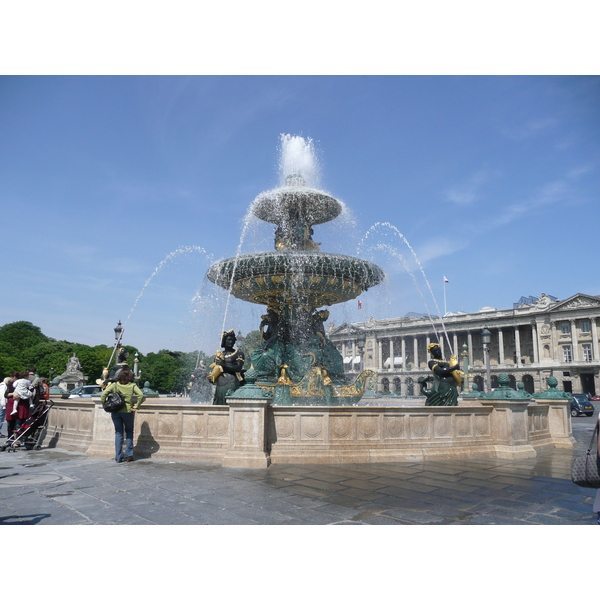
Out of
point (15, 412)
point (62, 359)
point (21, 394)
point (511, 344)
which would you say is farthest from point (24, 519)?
point (511, 344)

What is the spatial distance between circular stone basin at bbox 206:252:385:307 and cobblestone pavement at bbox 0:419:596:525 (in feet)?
17.9

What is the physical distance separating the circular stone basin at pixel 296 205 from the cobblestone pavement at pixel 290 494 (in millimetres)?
8336

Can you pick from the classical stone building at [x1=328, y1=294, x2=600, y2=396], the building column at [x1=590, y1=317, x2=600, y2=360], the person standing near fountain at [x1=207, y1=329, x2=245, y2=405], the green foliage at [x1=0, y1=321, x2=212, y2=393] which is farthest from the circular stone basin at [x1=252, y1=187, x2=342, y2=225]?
the building column at [x1=590, y1=317, x2=600, y2=360]

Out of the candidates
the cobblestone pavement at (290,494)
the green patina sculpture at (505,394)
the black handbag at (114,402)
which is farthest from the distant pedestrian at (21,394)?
the green patina sculpture at (505,394)

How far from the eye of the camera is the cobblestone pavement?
4.91 metres

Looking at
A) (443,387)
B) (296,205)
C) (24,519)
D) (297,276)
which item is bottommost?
(24,519)

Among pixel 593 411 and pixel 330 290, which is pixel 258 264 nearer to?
pixel 330 290

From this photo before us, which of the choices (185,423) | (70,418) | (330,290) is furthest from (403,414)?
(70,418)

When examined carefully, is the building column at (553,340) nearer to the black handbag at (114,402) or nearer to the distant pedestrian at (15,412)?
the distant pedestrian at (15,412)

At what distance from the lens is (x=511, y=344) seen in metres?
90.8

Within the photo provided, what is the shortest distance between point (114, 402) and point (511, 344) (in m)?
Result: 93.3

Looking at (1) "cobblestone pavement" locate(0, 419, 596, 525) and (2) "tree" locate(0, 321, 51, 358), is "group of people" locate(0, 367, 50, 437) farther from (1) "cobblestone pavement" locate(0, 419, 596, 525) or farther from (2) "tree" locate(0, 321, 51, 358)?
(2) "tree" locate(0, 321, 51, 358)

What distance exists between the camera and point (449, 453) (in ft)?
28.8

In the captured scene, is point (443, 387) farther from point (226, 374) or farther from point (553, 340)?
point (553, 340)
